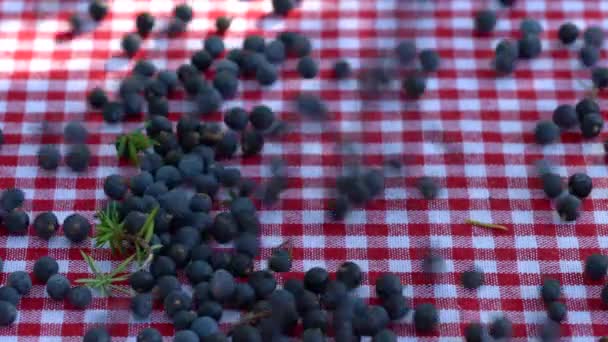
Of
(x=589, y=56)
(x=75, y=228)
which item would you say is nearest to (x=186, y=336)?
(x=75, y=228)

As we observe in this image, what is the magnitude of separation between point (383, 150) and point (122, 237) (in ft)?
1.73

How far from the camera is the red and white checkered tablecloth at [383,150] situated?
162 cm

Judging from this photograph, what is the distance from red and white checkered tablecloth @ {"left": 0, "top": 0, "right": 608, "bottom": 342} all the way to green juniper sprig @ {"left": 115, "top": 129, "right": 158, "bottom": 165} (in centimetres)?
3

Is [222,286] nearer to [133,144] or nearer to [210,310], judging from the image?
[210,310]

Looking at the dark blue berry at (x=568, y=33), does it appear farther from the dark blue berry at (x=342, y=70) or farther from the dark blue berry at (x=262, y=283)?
the dark blue berry at (x=262, y=283)

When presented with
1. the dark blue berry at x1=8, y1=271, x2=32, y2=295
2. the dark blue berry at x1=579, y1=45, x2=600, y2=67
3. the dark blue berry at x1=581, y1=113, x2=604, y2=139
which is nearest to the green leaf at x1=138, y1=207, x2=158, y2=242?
the dark blue berry at x1=8, y1=271, x2=32, y2=295

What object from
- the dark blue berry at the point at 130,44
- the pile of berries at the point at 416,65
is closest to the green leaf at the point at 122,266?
the dark blue berry at the point at 130,44

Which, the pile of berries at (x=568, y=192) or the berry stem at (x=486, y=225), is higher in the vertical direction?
the pile of berries at (x=568, y=192)

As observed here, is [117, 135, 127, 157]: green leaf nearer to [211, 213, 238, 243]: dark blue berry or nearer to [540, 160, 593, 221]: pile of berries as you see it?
[211, 213, 238, 243]: dark blue berry

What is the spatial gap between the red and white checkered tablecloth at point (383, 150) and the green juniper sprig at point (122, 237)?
2.0 inches

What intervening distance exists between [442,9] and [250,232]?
71 centimetres

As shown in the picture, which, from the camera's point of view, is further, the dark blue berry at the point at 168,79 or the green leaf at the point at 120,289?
the dark blue berry at the point at 168,79

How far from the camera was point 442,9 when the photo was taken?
205 cm

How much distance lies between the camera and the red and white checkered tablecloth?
5.32 ft
